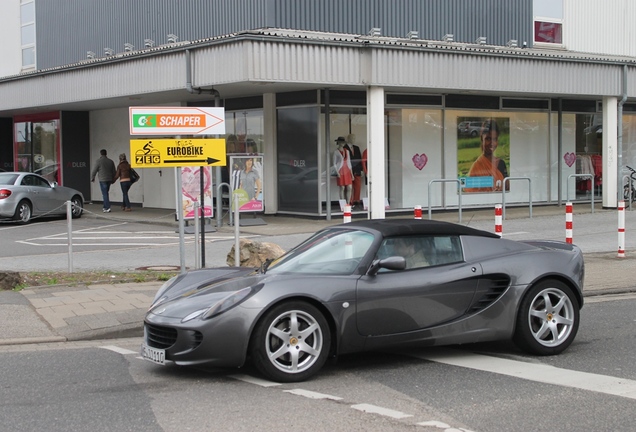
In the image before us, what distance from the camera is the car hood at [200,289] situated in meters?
6.70

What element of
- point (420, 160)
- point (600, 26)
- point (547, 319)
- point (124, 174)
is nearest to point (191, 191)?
point (124, 174)

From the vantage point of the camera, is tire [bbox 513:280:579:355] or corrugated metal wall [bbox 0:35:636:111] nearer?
tire [bbox 513:280:579:355]

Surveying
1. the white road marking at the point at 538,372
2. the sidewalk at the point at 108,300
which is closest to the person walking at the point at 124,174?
the sidewalk at the point at 108,300

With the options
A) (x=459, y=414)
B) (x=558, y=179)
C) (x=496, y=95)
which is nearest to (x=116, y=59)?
(x=496, y=95)

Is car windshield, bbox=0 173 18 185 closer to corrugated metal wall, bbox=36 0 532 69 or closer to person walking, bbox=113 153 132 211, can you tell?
person walking, bbox=113 153 132 211

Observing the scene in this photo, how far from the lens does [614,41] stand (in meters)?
26.6

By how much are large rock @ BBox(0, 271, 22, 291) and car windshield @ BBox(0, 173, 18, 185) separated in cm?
1093

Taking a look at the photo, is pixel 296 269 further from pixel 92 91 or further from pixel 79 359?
pixel 92 91

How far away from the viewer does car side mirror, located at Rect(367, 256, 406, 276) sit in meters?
6.86

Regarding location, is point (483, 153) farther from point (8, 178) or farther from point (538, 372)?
point (538, 372)

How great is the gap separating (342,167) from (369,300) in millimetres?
15351

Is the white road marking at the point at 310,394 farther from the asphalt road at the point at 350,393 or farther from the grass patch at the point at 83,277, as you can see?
the grass patch at the point at 83,277

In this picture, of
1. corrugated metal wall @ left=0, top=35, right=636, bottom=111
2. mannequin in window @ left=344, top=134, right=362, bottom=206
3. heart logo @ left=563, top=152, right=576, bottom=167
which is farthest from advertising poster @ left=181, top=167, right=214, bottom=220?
heart logo @ left=563, top=152, right=576, bottom=167

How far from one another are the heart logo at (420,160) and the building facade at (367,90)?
0.03 meters
